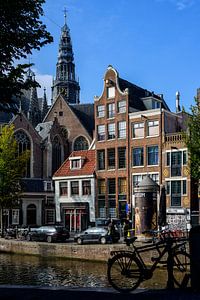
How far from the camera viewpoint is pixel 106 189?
51375mm

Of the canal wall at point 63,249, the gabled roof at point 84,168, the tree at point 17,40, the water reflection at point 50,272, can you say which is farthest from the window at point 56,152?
the tree at point 17,40

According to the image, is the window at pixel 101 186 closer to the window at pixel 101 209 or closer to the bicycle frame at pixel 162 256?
the window at pixel 101 209

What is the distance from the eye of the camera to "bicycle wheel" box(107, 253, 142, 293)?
10375 mm

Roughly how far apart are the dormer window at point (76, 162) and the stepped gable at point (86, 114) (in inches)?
853

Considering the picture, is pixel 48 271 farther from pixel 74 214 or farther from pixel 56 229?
pixel 74 214

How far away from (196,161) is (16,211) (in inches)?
1291

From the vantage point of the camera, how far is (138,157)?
161 feet

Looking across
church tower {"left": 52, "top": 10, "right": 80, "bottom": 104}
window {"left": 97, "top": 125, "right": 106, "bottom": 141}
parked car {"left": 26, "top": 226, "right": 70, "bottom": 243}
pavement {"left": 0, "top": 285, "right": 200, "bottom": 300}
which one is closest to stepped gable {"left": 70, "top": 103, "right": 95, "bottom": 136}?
window {"left": 97, "top": 125, "right": 106, "bottom": 141}

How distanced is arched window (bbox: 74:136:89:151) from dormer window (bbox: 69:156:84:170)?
21510 millimetres

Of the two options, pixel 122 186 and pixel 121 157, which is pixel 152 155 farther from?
pixel 122 186

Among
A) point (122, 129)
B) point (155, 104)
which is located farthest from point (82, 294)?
point (155, 104)

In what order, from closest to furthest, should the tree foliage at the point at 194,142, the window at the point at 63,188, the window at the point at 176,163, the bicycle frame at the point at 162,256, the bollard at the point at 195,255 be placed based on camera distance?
1. the bollard at the point at 195,255
2. the bicycle frame at the point at 162,256
3. the tree foliage at the point at 194,142
4. the window at the point at 176,163
5. the window at the point at 63,188

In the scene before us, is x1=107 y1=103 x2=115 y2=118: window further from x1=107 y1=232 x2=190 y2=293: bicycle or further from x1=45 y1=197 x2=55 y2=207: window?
x1=107 y1=232 x2=190 y2=293: bicycle

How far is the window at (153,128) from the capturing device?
4788 cm
